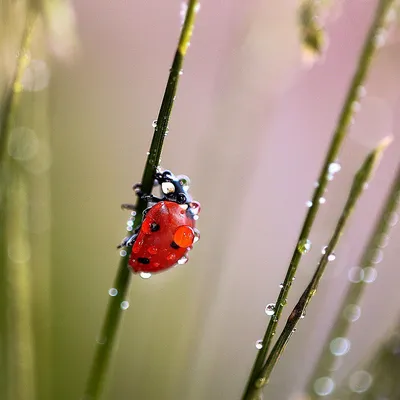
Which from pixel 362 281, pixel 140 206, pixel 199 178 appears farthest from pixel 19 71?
pixel 199 178

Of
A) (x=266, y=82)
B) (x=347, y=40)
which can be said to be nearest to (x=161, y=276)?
(x=266, y=82)

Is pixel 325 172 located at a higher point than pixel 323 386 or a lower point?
higher

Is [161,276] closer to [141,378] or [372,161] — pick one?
[141,378]

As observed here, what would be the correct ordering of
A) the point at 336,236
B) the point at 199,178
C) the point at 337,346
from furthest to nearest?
the point at 199,178
the point at 337,346
the point at 336,236

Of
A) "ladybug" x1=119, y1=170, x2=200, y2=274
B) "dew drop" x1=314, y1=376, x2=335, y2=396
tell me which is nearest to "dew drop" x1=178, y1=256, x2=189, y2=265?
"ladybug" x1=119, y1=170, x2=200, y2=274

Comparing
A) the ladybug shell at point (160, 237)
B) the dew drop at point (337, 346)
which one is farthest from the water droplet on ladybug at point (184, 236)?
the dew drop at point (337, 346)

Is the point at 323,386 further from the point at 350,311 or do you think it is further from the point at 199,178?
the point at 199,178

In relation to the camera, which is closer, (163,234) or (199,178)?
(163,234)

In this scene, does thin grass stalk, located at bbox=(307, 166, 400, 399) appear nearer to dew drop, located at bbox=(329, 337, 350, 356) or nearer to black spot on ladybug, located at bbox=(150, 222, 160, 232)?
dew drop, located at bbox=(329, 337, 350, 356)
